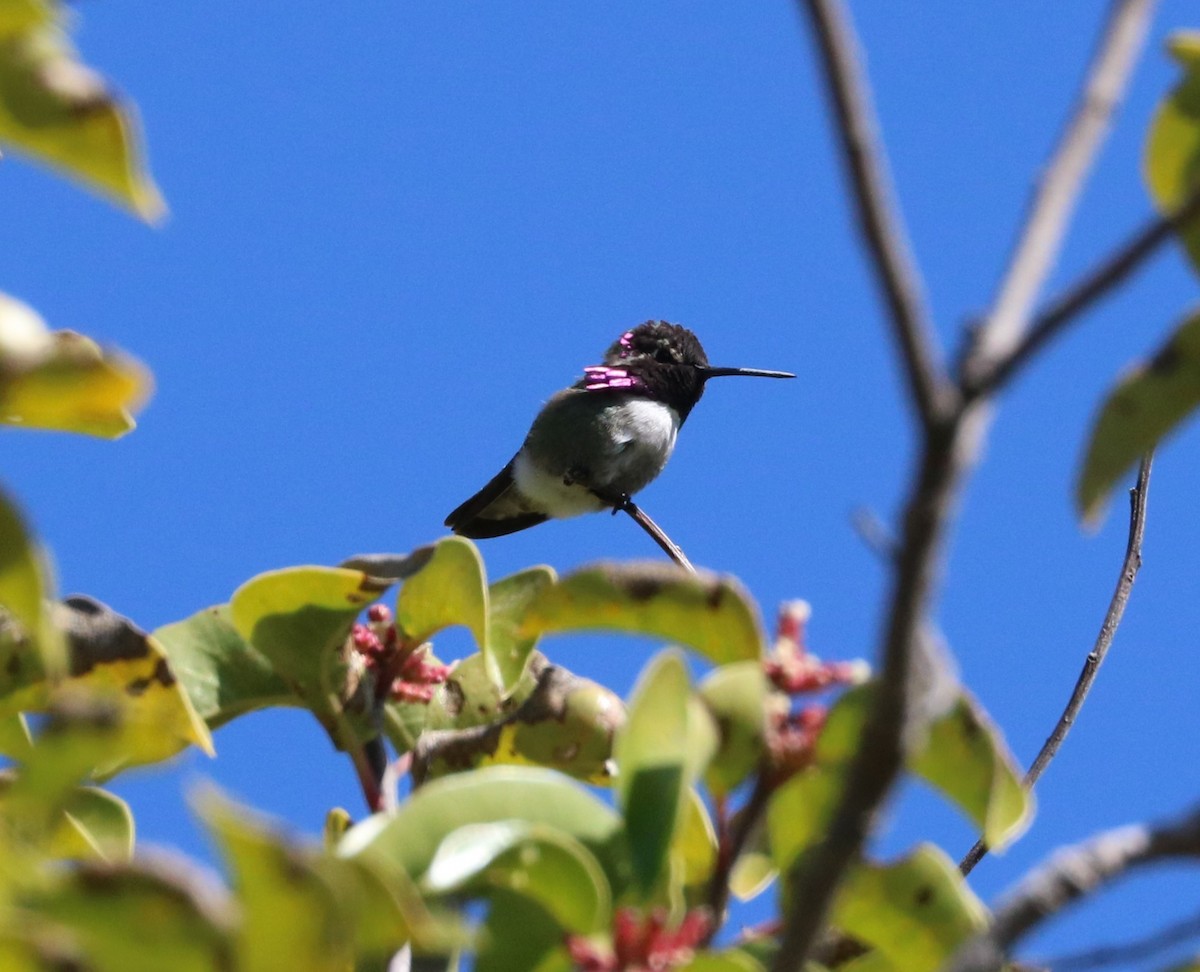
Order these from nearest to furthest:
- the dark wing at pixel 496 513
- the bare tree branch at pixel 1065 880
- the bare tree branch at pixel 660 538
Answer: the bare tree branch at pixel 1065 880
the bare tree branch at pixel 660 538
the dark wing at pixel 496 513

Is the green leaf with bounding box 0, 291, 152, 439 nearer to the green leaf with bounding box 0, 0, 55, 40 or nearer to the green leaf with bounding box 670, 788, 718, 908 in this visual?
the green leaf with bounding box 0, 0, 55, 40

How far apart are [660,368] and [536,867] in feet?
22.8

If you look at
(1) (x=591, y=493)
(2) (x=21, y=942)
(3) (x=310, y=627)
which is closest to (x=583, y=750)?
(3) (x=310, y=627)

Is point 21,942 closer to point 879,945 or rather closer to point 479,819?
point 479,819

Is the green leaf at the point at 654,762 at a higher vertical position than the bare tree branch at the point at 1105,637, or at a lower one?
higher

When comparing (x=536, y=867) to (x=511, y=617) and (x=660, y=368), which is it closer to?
(x=511, y=617)

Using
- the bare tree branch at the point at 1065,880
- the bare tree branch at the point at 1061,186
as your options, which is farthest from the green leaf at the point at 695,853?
the bare tree branch at the point at 1061,186

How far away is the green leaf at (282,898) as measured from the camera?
1083mm

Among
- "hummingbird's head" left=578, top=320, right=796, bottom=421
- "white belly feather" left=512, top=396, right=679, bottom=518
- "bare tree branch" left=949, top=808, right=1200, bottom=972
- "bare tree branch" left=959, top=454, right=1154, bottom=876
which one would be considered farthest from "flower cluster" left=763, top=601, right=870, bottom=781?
"hummingbird's head" left=578, top=320, right=796, bottom=421

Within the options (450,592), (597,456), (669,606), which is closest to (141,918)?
(669,606)

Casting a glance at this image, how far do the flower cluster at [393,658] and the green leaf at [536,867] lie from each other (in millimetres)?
762

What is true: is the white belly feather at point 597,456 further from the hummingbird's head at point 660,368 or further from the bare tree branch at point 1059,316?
the bare tree branch at point 1059,316

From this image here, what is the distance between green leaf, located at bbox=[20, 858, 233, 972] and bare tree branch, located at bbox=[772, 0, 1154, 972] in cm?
44

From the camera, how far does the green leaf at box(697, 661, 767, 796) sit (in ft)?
4.99
